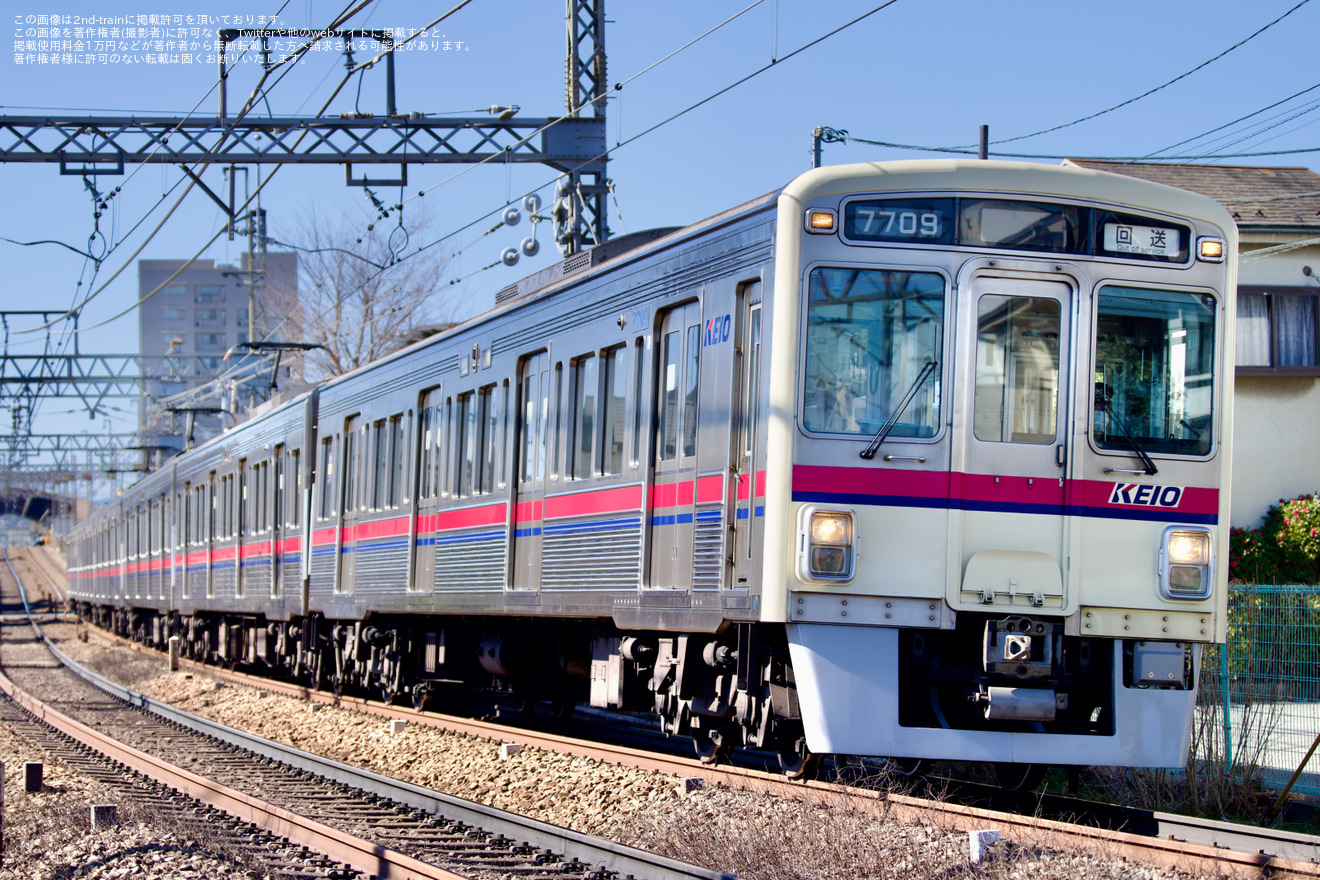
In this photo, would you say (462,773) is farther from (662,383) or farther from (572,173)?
(572,173)

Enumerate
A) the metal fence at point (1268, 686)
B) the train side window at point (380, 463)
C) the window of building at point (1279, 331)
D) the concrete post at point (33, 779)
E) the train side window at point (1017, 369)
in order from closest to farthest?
the train side window at point (1017, 369) < the metal fence at point (1268, 686) < the concrete post at point (33, 779) < the train side window at point (380, 463) < the window of building at point (1279, 331)

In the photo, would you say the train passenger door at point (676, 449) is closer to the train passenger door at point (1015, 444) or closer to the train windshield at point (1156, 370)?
the train passenger door at point (1015, 444)

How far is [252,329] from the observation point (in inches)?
1265

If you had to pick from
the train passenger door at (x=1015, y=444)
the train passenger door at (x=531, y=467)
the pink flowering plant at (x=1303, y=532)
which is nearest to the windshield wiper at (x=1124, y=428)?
the train passenger door at (x=1015, y=444)

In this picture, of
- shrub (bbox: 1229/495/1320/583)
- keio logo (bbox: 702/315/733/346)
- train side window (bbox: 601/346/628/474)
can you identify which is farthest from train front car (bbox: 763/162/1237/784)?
shrub (bbox: 1229/495/1320/583)

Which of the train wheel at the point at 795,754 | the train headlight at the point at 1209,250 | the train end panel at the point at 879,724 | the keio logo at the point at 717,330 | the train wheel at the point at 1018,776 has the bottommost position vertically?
the train wheel at the point at 1018,776

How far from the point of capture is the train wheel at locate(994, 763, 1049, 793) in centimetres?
812

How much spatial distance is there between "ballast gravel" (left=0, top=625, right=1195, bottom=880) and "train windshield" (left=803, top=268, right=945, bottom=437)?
196cm

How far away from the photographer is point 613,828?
8109 millimetres

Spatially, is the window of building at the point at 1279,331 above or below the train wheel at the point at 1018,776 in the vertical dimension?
above

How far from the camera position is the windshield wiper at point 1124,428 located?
7566mm

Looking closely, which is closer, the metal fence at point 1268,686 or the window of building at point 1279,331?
the metal fence at point 1268,686

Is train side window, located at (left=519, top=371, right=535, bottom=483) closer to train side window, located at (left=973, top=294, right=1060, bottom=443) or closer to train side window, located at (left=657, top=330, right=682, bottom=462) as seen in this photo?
train side window, located at (left=657, top=330, right=682, bottom=462)

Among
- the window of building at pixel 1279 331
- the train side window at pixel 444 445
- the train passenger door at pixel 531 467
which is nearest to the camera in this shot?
the train passenger door at pixel 531 467
